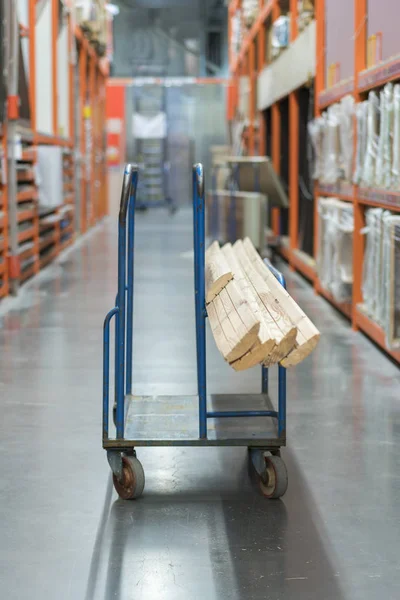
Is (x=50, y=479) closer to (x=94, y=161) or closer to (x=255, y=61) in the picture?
(x=255, y=61)

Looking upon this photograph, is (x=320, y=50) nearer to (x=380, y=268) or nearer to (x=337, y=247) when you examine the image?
(x=337, y=247)

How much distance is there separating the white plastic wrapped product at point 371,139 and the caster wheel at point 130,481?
3.36 metres

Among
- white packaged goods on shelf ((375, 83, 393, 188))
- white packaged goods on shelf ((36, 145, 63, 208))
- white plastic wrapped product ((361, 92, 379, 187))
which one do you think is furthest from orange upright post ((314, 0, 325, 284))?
white packaged goods on shelf ((36, 145, 63, 208))

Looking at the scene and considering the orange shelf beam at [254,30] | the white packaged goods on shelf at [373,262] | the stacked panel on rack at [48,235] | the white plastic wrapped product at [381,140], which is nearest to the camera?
the white plastic wrapped product at [381,140]

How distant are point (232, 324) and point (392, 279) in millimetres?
2609

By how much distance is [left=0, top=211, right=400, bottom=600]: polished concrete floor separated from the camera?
2703 mm

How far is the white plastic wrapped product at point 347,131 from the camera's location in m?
6.84

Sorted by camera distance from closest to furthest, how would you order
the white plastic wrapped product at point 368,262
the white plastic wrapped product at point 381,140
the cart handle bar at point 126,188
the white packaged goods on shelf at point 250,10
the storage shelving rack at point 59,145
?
the cart handle bar at point 126,188 → the white plastic wrapped product at point 381,140 → the white plastic wrapped product at point 368,262 → the storage shelving rack at point 59,145 → the white packaged goods on shelf at point 250,10

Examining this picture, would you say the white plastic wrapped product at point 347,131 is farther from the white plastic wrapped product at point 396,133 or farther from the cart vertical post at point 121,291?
the cart vertical post at point 121,291

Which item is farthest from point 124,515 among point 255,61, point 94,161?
point 94,161

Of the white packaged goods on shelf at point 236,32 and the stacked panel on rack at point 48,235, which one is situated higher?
the white packaged goods on shelf at point 236,32

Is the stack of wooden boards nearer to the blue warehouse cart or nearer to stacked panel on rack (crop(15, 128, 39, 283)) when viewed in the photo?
the blue warehouse cart

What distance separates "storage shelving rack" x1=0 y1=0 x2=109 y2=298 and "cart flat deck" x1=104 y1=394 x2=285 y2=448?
4.74 meters

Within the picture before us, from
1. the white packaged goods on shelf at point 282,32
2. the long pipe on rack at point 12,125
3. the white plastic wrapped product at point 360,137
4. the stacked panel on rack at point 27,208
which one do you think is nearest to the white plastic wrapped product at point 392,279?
the white plastic wrapped product at point 360,137
